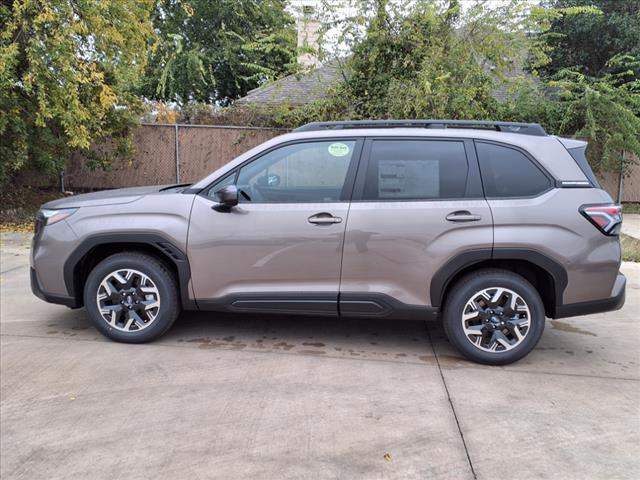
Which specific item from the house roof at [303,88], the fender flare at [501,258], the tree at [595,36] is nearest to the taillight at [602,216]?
the fender flare at [501,258]

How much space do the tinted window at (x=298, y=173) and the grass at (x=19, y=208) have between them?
744cm

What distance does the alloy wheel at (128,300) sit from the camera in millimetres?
4121

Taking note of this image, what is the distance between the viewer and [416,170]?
3.94 meters

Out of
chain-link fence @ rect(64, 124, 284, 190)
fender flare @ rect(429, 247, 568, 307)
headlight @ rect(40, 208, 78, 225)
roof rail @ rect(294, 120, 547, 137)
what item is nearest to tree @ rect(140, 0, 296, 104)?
chain-link fence @ rect(64, 124, 284, 190)

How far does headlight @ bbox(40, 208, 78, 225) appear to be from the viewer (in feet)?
13.8

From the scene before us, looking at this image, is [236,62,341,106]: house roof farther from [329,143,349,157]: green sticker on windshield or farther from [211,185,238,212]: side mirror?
[211,185,238,212]: side mirror

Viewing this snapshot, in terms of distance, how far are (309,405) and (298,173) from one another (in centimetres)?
187

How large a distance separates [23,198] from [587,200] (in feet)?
37.8

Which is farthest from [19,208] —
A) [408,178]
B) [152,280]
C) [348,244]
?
[408,178]

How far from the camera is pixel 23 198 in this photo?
37.1ft

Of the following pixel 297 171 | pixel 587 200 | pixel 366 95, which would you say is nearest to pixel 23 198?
pixel 366 95

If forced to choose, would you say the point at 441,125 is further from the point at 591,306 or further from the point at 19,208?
the point at 19,208

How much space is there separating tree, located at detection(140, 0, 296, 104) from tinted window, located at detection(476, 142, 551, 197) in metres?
20.0

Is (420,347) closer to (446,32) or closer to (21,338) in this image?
(21,338)
